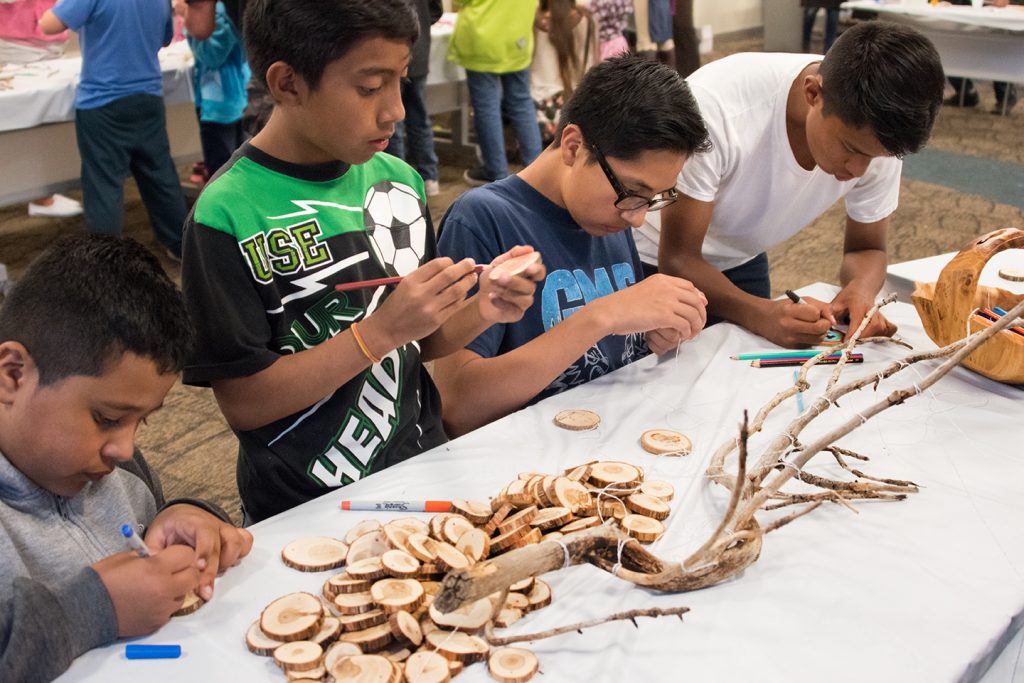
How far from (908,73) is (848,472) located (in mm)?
814

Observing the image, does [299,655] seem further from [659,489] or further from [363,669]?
[659,489]

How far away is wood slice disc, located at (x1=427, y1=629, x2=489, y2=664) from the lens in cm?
106

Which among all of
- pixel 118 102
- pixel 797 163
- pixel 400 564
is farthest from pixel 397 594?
pixel 118 102

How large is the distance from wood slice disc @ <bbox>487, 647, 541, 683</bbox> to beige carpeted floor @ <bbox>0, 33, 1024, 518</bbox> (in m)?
1.74

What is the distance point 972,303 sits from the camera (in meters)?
1.83

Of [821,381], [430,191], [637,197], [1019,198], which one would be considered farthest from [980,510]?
[1019,198]

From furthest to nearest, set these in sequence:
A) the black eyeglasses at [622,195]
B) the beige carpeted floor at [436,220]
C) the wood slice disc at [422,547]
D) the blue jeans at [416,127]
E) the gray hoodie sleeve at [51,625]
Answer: the blue jeans at [416,127] < the beige carpeted floor at [436,220] < the black eyeglasses at [622,195] < the wood slice disc at [422,547] < the gray hoodie sleeve at [51,625]

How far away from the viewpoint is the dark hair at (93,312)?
1.11 m

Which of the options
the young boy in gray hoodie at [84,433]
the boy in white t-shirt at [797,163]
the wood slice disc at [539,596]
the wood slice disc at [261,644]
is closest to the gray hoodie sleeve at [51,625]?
the young boy in gray hoodie at [84,433]

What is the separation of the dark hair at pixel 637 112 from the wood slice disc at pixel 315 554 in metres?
0.90

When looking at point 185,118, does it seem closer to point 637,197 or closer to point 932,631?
point 637,197

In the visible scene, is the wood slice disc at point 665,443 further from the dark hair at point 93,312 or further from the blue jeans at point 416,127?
the blue jeans at point 416,127

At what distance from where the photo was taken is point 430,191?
5555 millimetres

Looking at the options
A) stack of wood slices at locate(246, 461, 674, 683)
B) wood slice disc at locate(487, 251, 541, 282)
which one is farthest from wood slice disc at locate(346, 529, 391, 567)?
wood slice disc at locate(487, 251, 541, 282)
